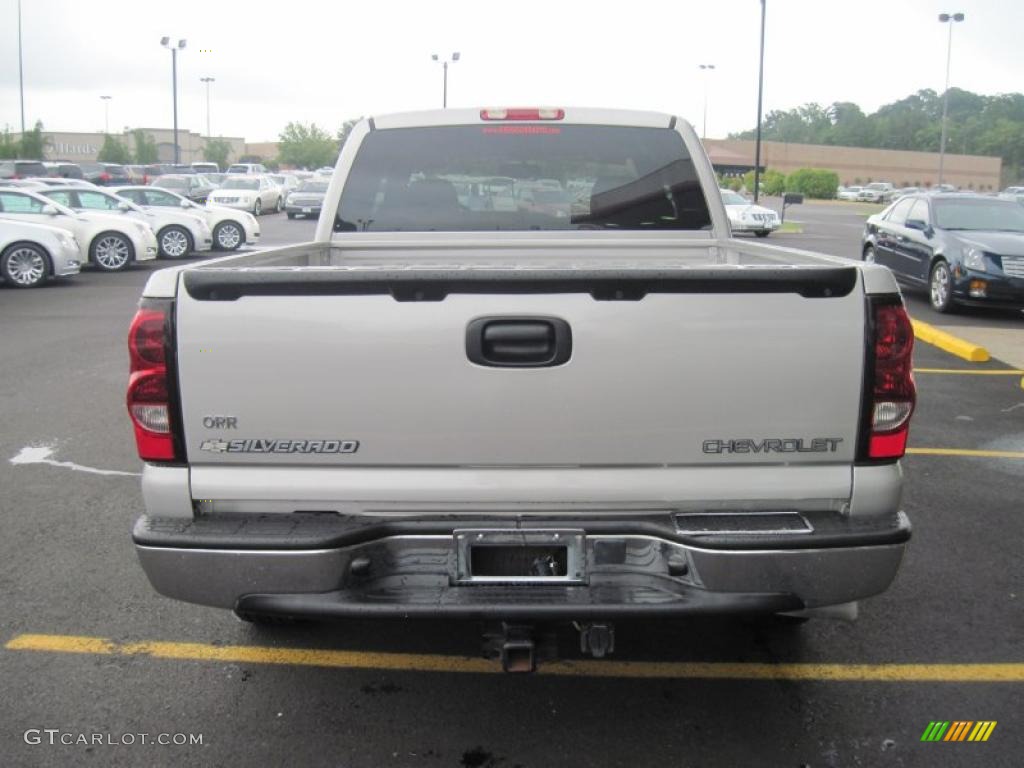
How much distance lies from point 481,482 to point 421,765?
978 millimetres

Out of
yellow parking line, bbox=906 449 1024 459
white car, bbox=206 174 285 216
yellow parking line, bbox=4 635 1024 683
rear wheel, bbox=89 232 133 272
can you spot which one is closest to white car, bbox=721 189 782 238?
rear wheel, bbox=89 232 133 272

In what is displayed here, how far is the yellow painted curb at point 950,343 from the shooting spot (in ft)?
33.9

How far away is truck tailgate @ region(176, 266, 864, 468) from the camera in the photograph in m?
2.87

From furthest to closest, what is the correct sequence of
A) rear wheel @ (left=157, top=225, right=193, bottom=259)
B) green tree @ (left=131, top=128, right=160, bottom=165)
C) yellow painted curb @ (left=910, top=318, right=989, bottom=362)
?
green tree @ (left=131, top=128, right=160, bottom=165) → rear wheel @ (left=157, top=225, right=193, bottom=259) → yellow painted curb @ (left=910, top=318, right=989, bottom=362)

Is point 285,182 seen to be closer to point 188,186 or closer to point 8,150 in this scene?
point 188,186

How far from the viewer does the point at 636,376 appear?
114 inches

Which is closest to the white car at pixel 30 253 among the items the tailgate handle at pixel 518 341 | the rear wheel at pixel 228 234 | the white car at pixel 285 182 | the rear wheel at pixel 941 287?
the rear wheel at pixel 228 234

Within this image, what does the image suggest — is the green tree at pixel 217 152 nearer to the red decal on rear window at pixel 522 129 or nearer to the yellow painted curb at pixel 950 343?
the yellow painted curb at pixel 950 343

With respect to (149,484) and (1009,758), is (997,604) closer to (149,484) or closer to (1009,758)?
(1009,758)

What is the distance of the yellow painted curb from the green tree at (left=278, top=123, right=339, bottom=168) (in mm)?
101913

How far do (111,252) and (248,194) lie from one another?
19.8 metres

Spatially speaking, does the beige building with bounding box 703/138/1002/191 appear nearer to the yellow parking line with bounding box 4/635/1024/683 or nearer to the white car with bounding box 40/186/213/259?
the white car with bounding box 40/186/213/259

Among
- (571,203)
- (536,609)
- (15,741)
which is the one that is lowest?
(15,741)

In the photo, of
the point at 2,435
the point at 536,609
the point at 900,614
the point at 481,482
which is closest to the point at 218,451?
the point at 481,482
